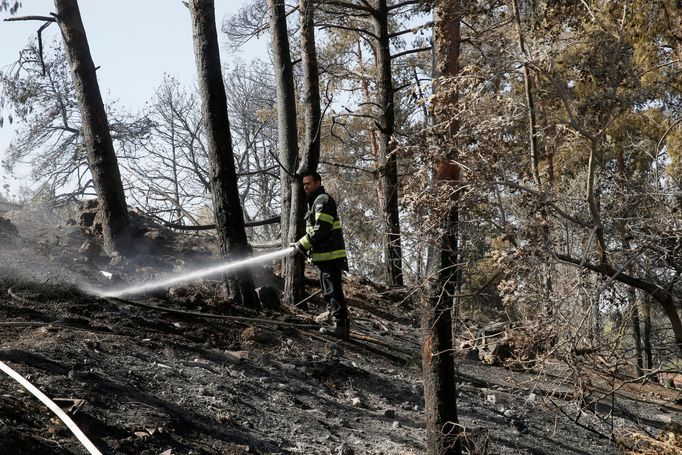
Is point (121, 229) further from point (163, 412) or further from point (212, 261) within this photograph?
point (163, 412)

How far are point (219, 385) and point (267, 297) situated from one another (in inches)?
117

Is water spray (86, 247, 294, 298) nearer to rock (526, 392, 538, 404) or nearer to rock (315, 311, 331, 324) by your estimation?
rock (315, 311, 331, 324)

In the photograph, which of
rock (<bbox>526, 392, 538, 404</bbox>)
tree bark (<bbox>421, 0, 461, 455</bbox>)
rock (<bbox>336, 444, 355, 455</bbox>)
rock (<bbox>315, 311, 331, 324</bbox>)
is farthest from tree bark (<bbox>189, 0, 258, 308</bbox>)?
rock (<bbox>526, 392, 538, 404</bbox>)

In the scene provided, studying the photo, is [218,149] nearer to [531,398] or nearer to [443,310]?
[443,310]

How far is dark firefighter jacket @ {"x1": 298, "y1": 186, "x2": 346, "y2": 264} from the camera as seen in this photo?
8.49m

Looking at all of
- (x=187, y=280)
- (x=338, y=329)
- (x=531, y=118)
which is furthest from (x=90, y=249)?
(x=531, y=118)

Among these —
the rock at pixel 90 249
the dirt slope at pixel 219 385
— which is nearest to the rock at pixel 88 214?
the rock at pixel 90 249

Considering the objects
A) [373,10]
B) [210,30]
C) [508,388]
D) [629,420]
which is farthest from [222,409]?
[373,10]

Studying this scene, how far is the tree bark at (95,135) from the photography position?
11.5m

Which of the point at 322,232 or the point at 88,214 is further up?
the point at 88,214

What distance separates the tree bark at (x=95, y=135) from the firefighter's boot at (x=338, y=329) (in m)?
4.06

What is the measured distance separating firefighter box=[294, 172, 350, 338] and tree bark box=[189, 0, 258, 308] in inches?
40.4

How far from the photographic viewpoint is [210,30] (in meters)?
9.58

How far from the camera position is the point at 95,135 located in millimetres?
11555
